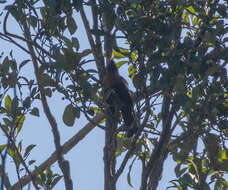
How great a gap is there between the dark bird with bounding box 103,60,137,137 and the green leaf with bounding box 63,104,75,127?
455mm

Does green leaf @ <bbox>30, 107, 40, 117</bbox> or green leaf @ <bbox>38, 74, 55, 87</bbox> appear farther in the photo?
green leaf @ <bbox>30, 107, 40, 117</bbox>

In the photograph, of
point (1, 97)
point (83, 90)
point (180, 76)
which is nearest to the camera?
point (180, 76)

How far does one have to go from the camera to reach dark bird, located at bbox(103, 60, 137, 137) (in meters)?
3.72

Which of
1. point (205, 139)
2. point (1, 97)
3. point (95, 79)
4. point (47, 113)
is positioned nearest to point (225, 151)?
point (205, 139)

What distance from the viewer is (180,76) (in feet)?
8.86

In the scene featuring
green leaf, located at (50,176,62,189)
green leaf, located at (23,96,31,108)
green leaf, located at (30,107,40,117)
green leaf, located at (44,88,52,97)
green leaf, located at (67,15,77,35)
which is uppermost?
green leaf, located at (67,15,77,35)

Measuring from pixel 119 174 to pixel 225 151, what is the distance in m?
0.65

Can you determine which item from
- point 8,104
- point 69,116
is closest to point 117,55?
point 69,116

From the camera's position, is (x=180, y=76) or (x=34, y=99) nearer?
(x=180, y=76)

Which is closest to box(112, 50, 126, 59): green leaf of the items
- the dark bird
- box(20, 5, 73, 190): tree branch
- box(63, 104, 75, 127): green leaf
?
the dark bird

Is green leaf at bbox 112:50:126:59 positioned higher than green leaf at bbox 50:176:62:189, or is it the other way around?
green leaf at bbox 112:50:126:59

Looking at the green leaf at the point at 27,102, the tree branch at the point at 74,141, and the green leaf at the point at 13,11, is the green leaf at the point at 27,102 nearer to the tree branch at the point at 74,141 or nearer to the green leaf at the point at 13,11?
the green leaf at the point at 13,11

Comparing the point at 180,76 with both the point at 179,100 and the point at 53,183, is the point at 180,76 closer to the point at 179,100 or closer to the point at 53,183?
the point at 179,100

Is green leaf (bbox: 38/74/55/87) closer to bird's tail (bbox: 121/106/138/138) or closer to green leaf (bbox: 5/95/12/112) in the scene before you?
green leaf (bbox: 5/95/12/112)
